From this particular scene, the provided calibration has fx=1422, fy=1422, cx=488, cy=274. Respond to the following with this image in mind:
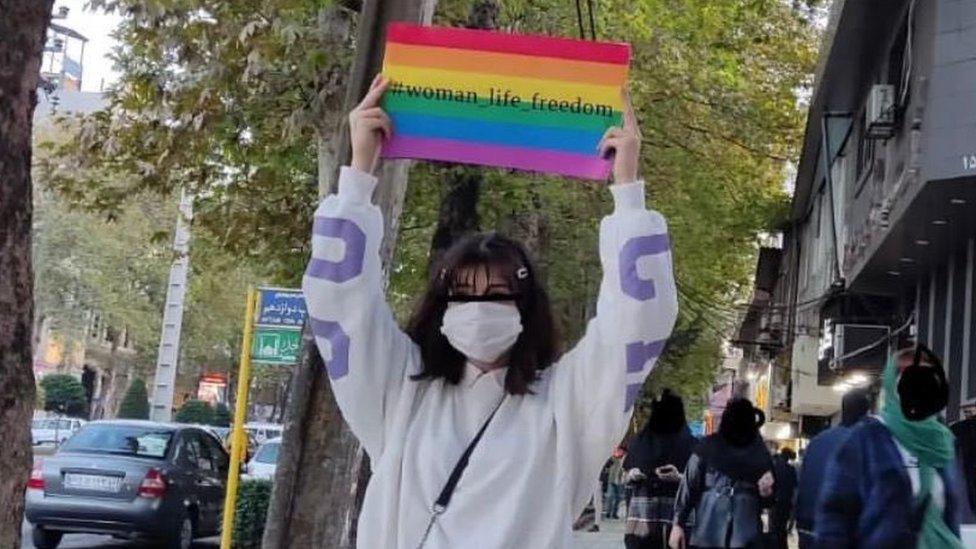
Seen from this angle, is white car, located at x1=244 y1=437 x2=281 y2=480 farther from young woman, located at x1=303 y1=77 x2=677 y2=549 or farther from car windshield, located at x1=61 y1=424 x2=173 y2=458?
young woman, located at x1=303 y1=77 x2=677 y2=549

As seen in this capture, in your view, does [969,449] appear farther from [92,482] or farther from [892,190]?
[92,482]

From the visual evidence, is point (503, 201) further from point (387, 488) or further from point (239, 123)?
point (387, 488)

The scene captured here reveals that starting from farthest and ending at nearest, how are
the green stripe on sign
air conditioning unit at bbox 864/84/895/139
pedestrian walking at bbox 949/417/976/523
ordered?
air conditioning unit at bbox 864/84/895/139 < pedestrian walking at bbox 949/417/976/523 < the green stripe on sign

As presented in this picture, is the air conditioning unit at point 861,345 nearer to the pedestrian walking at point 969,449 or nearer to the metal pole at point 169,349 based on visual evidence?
the pedestrian walking at point 969,449

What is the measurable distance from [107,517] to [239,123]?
15.6 feet

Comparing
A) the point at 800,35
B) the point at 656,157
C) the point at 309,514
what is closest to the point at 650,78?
the point at 656,157

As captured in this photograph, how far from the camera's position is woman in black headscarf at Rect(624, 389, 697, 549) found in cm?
1142

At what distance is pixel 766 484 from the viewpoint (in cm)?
980

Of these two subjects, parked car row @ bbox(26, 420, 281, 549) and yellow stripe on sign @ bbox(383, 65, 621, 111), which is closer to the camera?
yellow stripe on sign @ bbox(383, 65, 621, 111)

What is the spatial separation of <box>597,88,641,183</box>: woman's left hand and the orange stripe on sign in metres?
0.16

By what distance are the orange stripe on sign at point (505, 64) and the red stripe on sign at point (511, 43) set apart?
0.01 m

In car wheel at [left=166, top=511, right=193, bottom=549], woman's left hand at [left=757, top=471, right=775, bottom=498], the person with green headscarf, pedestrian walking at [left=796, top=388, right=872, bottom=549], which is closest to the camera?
the person with green headscarf

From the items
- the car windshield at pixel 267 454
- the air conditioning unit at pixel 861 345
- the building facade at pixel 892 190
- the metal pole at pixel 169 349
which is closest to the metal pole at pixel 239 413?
the building facade at pixel 892 190

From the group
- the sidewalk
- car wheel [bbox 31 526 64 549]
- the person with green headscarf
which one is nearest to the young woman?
the person with green headscarf
